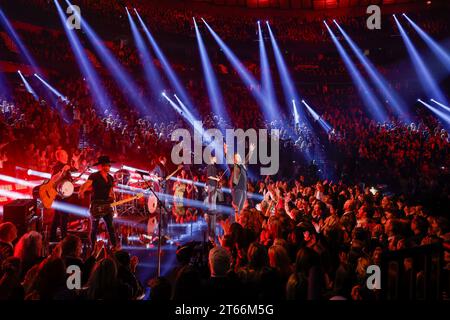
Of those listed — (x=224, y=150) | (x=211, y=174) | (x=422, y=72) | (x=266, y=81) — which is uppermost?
(x=422, y=72)

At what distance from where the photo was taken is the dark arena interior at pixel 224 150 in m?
3.79

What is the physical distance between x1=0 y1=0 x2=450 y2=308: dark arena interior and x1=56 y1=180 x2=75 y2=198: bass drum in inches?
1.0

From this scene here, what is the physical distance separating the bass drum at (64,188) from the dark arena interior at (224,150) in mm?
26

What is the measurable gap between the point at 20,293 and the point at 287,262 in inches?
88.6

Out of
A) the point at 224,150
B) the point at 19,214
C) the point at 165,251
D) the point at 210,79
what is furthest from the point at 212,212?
the point at 210,79

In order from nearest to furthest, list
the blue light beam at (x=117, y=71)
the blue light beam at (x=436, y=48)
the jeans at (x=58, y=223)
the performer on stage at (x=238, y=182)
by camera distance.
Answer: the jeans at (x=58, y=223), the performer on stage at (x=238, y=182), the blue light beam at (x=117, y=71), the blue light beam at (x=436, y=48)

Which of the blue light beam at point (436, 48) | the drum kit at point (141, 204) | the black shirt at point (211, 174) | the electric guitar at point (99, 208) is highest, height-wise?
the blue light beam at point (436, 48)

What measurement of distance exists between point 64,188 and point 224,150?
826cm

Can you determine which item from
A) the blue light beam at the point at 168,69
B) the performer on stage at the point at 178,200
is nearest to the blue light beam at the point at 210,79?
the blue light beam at the point at 168,69

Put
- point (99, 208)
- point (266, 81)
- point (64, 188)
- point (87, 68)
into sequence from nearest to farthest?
point (99, 208) < point (64, 188) < point (87, 68) < point (266, 81)

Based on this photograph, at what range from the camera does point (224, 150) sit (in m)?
15.6

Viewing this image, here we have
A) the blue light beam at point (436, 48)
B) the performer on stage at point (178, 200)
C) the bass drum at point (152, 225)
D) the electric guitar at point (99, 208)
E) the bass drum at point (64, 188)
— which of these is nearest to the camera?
the electric guitar at point (99, 208)

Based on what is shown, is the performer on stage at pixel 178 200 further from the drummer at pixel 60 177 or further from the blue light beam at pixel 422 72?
the blue light beam at pixel 422 72

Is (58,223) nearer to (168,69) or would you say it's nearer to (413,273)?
(413,273)
